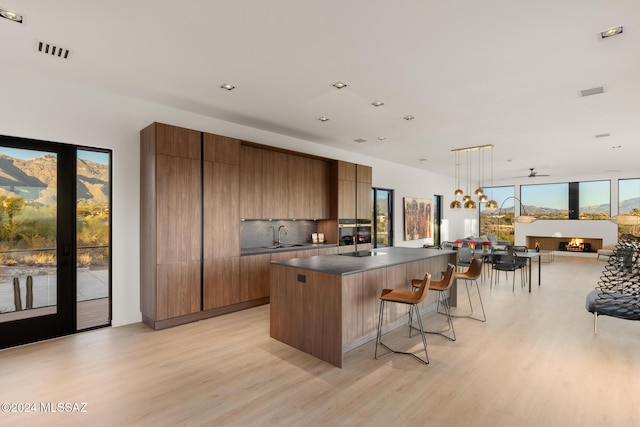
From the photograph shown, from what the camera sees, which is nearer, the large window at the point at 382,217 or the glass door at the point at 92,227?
the glass door at the point at 92,227

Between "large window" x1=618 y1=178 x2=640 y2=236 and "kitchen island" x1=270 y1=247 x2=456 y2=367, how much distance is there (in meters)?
11.5

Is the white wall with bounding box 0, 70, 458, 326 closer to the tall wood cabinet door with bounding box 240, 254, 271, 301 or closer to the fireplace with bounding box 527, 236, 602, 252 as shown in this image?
the tall wood cabinet door with bounding box 240, 254, 271, 301

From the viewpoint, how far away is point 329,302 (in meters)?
3.20

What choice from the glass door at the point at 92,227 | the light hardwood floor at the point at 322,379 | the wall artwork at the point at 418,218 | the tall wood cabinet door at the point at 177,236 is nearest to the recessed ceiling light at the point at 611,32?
the light hardwood floor at the point at 322,379

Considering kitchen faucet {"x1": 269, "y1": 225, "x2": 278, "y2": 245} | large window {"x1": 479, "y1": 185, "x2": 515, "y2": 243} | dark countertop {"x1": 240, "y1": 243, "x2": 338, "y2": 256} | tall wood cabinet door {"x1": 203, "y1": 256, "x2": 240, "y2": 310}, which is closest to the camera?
tall wood cabinet door {"x1": 203, "y1": 256, "x2": 240, "y2": 310}

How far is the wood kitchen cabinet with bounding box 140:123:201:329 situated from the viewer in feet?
13.5

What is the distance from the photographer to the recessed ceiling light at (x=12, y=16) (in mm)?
2528

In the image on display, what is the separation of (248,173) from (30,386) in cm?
365

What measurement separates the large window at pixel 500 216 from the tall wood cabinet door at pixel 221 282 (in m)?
11.9

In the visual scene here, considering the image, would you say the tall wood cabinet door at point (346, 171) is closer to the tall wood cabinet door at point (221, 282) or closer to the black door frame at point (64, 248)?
the tall wood cabinet door at point (221, 282)

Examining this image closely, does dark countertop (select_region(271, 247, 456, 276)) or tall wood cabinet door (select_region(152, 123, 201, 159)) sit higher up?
tall wood cabinet door (select_region(152, 123, 201, 159))

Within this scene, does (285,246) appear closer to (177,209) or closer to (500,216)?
(177,209)

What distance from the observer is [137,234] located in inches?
174

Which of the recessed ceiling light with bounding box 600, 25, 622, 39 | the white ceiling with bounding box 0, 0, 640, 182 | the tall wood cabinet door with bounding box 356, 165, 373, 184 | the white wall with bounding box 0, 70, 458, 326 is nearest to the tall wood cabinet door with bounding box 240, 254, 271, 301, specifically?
the white wall with bounding box 0, 70, 458, 326
